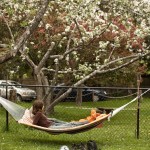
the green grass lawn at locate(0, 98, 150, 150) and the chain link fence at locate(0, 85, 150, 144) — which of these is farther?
the chain link fence at locate(0, 85, 150, 144)

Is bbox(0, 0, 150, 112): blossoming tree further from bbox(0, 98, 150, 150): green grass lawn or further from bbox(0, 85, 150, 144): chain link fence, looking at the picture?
bbox(0, 98, 150, 150): green grass lawn

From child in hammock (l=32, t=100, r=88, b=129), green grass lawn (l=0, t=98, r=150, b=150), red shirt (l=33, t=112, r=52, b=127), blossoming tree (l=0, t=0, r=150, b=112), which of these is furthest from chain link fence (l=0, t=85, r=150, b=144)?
red shirt (l=33, t=112, r=52, b=127)

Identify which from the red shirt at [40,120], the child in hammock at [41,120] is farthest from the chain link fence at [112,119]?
the red shirt at [40,120]

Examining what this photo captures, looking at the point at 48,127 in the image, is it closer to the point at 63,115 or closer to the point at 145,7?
the point at 145,7

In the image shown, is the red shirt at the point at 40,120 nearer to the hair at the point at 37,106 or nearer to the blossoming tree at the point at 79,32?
the hair at the point at 37,106

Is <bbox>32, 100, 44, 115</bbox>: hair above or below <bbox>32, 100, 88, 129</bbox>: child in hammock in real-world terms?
above

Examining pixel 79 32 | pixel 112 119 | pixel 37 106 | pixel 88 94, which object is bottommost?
pixel 112 119

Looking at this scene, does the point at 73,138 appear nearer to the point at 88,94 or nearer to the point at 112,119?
the point at 112,119

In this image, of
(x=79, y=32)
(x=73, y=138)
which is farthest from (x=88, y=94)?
(x=73, y=138)

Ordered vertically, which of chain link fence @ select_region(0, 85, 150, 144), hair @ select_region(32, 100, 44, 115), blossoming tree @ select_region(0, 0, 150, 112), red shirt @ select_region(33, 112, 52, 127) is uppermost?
blossoming tree @ select_region(0, 0, 150, 112)

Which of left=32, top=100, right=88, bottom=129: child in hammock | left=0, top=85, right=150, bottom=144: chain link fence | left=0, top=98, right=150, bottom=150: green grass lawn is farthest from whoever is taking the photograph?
left=0, top=85, right=150, bottom=144: chain link fence

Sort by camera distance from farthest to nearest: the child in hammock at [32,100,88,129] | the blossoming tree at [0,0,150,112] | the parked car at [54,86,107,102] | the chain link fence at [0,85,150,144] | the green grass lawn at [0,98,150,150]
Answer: the parked car at [54,86,107,102] → the blossoming tree at [0,0,150,112] → the chain link fence at [0,85,150,144] → the child in hammock at [32,100,88,129] → the green grass lawn at [0,98,150,150]

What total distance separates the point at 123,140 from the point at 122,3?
4.07 metres

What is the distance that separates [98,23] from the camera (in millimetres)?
16266
